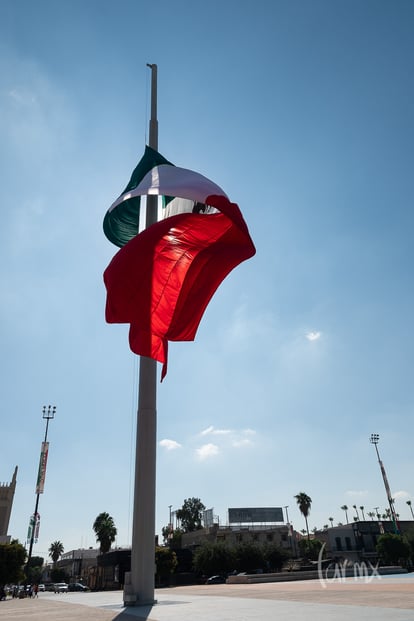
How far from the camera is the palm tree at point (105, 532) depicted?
78688 millimetres

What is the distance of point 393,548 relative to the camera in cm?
6412

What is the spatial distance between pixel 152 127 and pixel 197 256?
30.0 feet

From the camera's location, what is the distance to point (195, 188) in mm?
13922

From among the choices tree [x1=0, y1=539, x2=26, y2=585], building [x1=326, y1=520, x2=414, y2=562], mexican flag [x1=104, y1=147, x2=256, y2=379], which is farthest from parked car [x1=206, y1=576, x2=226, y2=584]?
mexican flag [x1=104, y1=147, x2=256, y2=379]

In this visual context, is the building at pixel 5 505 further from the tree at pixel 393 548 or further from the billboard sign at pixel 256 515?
the tree at pixel 393 548

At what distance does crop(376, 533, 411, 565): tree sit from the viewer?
63.8 meters

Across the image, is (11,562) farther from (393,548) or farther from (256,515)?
(256,515)

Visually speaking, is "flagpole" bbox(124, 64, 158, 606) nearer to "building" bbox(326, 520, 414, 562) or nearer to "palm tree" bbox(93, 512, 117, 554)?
"palm tree" bbox(93, 512, 117, 554)

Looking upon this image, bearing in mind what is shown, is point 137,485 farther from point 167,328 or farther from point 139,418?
point 167,328

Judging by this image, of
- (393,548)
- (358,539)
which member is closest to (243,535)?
(393,548)

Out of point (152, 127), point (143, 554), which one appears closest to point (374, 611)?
point (143, 554)

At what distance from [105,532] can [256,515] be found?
1091 inches

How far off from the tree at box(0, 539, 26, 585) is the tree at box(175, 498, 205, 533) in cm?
7410

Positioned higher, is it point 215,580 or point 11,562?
point 11,562
